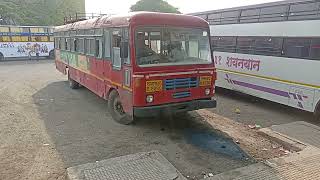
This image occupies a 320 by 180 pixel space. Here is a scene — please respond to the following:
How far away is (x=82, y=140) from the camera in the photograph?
20.6 ft

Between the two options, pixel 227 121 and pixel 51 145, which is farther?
pixel 227 121

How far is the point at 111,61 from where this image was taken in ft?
24.0

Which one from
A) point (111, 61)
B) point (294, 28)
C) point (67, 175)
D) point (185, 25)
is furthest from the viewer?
point (294, 28)

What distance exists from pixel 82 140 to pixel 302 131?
5143 millimetres

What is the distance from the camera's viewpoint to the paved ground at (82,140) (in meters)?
5.13

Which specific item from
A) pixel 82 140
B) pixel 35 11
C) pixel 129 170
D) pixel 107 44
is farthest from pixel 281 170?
pixel 35 11

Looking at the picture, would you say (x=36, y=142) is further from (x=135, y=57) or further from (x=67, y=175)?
(x=135, y=57)

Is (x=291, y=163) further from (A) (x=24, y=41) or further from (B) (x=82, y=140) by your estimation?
(A) (x=24, y=41)

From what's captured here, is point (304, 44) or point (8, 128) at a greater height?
point (304, 44)

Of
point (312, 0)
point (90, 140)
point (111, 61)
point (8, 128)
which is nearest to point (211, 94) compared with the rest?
point (111, 61)

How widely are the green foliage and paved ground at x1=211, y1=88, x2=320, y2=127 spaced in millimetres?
29363

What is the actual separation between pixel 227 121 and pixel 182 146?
7.47 feet

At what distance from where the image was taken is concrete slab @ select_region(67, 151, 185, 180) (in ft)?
15.3

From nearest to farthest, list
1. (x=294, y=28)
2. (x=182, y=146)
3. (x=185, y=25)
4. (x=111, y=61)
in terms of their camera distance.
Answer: (x=182, y=146), (x=185, y=25), (x=111, y=61), (x=294, y=28)
